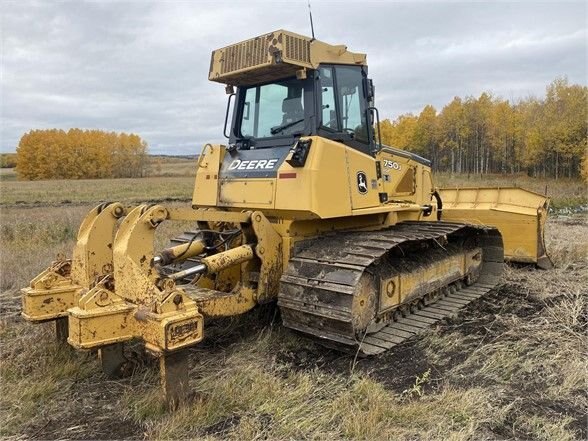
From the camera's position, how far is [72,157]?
261 ft

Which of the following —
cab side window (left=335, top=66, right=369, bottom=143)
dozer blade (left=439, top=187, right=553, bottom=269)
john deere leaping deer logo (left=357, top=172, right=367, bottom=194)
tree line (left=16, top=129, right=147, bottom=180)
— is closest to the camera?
john deere leaping deer logo (left=357, top=172, right=367, bottom=194)

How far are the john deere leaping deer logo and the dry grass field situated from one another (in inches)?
68.0

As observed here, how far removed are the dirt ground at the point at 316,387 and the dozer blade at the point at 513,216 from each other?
2.70 m

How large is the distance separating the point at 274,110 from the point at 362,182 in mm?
1333

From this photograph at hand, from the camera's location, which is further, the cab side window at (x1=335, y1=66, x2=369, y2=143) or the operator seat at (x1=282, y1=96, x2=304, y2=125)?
the cab side window at (x1=335, y1=66, x2=369, y2=143)

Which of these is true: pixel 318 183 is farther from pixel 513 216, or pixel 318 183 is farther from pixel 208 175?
pixel 513 216

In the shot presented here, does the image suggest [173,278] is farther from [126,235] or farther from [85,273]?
[85,273]

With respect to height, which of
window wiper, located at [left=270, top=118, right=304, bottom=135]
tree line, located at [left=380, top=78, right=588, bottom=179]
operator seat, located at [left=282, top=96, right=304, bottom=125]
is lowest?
window wiper, located at [left=270, top=118, right=304, bottom=135]

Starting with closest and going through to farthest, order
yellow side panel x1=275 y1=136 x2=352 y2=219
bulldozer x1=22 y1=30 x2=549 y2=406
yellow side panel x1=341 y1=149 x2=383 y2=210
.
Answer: bulldozer x1=22 y1=30 x2=549 y2=406, yellow side panel x1=275 y1=136 x2=352 y2=219, yellow side panel x1=341 y1=149 x2=383 y2=210

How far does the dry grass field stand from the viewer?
348 cm

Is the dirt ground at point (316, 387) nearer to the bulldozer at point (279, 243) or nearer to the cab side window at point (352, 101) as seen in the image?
the bulldozer at point (279, 243)

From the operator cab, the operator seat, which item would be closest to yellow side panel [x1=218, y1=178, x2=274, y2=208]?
the operator cab

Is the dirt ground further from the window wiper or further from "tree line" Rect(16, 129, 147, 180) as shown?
"tree line" Rect(16, 129, 147, 180)

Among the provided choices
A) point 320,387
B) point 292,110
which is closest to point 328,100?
point 292,110
